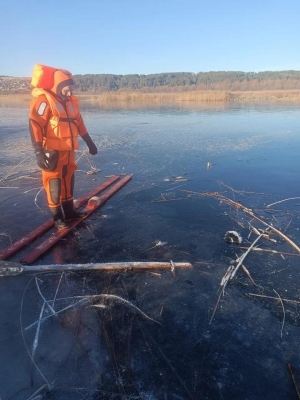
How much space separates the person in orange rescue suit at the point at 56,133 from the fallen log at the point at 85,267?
104cm

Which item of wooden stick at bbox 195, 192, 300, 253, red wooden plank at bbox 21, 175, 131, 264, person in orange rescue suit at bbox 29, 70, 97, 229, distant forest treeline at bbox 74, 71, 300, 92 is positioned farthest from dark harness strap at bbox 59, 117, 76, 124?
distant forest treeline at bbox 74, 71, 300, 92

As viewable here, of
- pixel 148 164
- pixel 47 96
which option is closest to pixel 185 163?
pixel 148 164

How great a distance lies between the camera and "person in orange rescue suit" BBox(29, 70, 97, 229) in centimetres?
348

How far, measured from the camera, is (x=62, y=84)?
11.8ft

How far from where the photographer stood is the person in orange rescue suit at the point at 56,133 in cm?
348

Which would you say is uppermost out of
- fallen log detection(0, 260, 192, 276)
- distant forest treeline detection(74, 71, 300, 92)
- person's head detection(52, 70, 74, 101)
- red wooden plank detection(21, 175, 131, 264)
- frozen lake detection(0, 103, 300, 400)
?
distant forest treeline detection(74, 71, 300, 92)

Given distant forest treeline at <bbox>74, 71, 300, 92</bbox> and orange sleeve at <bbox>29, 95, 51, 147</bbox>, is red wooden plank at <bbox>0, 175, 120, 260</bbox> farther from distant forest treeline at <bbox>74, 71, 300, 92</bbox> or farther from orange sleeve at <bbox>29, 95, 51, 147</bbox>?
distant forest treeline at <bbox>74, 71, 300, 92</bbox>

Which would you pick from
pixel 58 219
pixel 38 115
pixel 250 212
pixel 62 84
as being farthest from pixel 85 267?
pixel 250 212

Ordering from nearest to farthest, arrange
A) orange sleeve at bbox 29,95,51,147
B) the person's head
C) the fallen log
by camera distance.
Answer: the fallen log < orange sleeve at bbox 29,95,51,147 < the person's head

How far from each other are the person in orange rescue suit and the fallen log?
104 cm

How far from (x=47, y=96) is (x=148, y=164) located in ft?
14.3

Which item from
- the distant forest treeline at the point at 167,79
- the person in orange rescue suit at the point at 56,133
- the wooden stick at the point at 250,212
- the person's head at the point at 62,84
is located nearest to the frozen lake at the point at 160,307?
the wooden stick at the point at 250,212

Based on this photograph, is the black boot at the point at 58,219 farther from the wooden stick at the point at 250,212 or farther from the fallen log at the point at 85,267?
the wooden stick at the point at 250,212

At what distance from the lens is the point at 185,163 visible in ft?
25.2
